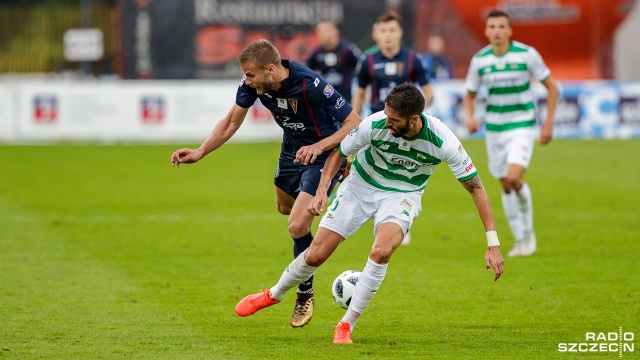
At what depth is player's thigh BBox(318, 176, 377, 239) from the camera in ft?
23.5

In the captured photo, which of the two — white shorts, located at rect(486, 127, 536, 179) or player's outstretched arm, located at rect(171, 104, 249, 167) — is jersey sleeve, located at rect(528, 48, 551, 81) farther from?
player's outstretched arm, located at rect(171, 104, 249, 167)

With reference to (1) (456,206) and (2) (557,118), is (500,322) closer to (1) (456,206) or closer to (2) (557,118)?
(1) (456,206)

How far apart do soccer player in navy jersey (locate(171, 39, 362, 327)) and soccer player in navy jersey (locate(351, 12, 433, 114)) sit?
3.92 m

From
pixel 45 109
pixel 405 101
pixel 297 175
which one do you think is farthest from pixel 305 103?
pixel 45 109

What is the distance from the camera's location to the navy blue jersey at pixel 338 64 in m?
13.8

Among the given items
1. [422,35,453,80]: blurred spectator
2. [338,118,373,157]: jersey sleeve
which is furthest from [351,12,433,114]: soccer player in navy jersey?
[422,35,453,80]: blurred spectator

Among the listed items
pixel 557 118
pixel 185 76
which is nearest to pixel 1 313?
pixel 557 118

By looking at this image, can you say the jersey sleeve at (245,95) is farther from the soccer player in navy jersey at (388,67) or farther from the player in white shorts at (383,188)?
the soccer player in navy jersey at (388,67)

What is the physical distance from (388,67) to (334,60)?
2301 millimetres

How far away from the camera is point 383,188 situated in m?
7.25

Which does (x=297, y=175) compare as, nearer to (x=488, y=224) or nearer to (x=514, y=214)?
(x=488, y=224)

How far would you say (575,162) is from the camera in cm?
2042

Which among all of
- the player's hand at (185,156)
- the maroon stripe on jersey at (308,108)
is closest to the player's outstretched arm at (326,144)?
the maroon stripe on jersey at (308,108)

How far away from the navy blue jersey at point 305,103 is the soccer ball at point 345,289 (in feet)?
3.41
